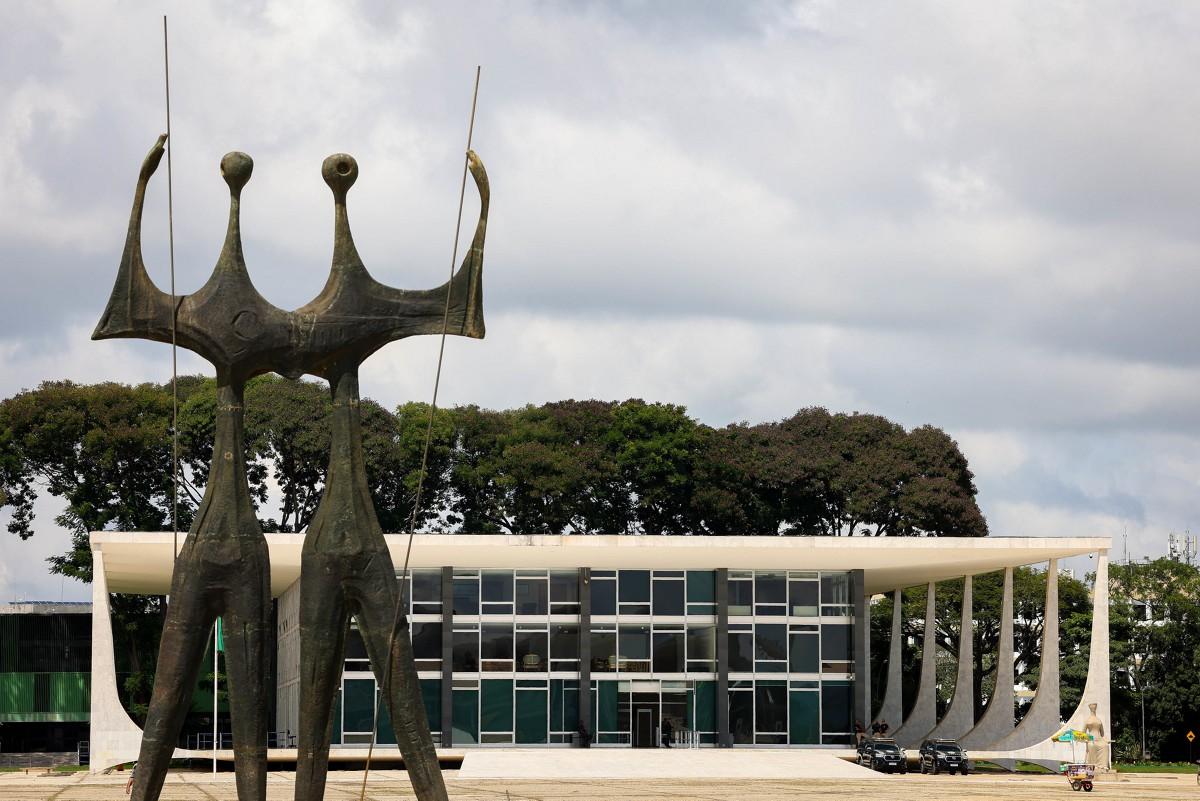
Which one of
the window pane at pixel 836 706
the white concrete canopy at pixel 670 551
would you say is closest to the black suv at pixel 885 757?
the window pane at pixel 836 706

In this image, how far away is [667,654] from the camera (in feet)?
150

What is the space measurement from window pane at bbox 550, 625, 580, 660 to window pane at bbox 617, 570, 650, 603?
69.0 inches

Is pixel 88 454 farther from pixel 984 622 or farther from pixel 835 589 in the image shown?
pixel 984 622

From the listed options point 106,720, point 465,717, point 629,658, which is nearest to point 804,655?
point 629,658

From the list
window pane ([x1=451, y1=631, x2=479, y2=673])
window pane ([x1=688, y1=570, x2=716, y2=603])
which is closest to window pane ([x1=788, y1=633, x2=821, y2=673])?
window pane ([x1=688, y1=570, x2=716, y2=603])

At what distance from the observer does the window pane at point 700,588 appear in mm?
46000

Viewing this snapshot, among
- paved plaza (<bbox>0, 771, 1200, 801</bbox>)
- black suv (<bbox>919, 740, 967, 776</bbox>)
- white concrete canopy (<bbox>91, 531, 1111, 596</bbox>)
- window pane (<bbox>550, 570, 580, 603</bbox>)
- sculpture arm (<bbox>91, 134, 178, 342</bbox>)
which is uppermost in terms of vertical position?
sculpture arm (<bbox>91, 134, 178, 342</bbox>)

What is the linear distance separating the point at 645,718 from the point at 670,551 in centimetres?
617

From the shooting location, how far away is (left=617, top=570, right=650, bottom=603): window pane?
150ft

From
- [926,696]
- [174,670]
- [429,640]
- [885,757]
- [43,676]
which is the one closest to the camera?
[174,670]

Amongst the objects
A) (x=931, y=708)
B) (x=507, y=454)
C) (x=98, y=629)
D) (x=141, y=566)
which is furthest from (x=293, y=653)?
(x=931, y=708)

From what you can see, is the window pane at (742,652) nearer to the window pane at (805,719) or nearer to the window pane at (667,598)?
the window pane at (805,719)

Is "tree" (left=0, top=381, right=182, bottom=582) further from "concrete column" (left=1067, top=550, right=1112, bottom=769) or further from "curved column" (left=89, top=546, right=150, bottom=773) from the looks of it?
"concrete column" (left=1067, top=550, right=1112, bottom=769)

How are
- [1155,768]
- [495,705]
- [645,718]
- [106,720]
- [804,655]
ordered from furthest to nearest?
[1155,768]
[804,655]
[645,718]
[495,705]
[106,720]
